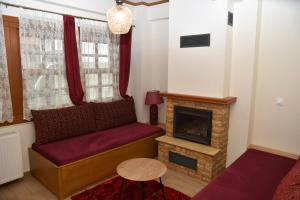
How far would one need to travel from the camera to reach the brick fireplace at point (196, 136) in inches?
117

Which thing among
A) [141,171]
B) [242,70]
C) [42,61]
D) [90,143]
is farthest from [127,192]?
[242,70]

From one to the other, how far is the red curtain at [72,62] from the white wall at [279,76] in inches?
103

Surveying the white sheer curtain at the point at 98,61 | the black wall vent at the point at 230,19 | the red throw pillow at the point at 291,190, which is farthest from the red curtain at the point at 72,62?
the red throw pillow at the point at 291,190

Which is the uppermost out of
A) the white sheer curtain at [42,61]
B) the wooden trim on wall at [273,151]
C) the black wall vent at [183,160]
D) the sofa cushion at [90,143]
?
the white sheer curtain at [42,61]

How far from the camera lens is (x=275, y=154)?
2.84 m

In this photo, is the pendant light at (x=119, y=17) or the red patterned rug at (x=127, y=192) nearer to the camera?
the red patterned rug at (x=127, y=192)

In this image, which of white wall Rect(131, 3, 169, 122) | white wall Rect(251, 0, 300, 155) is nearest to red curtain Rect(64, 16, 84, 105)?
white wall Rect(131, 3, 169, 122)

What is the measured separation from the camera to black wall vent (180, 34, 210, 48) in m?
3.01

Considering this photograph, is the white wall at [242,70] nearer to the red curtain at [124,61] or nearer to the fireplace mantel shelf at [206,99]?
the fireplace mantel shelf at [206,99]

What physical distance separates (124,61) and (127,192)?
2.26 m

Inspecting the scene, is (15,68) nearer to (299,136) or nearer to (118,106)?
(118,106)

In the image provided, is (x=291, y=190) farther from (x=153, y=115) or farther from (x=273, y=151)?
(x=153, y=115)

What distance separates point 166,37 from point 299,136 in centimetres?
255

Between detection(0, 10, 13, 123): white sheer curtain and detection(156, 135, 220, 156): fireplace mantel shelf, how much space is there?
2.07m
